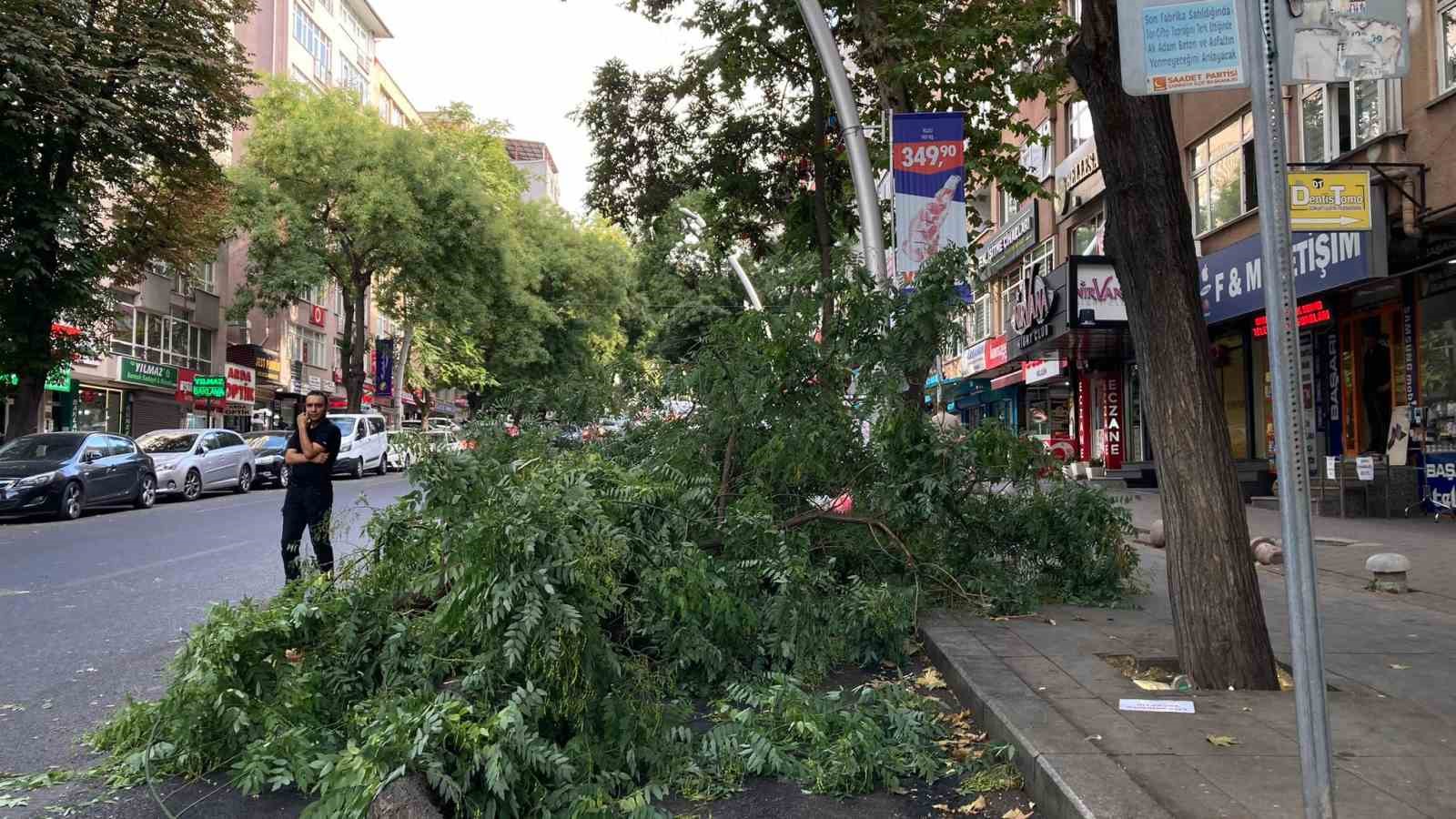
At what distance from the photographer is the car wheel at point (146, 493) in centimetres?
1991

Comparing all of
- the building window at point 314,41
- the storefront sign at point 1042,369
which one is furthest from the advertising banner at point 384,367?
the storefront sign at point 1042,369

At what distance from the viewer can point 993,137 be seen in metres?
14.8

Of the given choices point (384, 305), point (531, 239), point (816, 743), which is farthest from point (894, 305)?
point (531, 239)

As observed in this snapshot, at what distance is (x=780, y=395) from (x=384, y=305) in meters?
35.3

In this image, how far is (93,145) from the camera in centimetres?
2061

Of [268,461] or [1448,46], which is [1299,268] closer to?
[1448,46]

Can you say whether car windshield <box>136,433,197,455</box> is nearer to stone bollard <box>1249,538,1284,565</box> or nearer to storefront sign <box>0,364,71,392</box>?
storefront sign <box>0,364,71,392</box>

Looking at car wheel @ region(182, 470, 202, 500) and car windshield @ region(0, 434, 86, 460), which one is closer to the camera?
car windshield @ region(0, 434, 86, 460)

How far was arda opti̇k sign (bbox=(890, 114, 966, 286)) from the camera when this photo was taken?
10781 millimetres

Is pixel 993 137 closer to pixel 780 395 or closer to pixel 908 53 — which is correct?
pixel 908 53

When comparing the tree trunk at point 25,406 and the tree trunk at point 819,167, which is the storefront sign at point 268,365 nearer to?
the tree trunk at point 25,406

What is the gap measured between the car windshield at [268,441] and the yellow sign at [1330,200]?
24.3 metres

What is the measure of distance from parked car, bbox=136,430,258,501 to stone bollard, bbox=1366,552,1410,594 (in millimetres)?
20702

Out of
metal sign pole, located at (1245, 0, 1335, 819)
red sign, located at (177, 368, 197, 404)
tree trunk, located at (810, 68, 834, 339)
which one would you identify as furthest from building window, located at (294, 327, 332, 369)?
metal sign pole, located at (1245, 0, 1335, 819)
